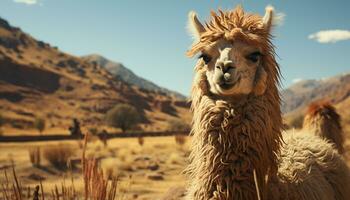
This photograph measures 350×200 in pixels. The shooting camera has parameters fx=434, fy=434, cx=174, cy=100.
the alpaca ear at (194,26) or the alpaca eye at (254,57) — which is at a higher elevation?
the alpaca ear at (194,26)

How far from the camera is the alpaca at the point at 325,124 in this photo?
28.0ft

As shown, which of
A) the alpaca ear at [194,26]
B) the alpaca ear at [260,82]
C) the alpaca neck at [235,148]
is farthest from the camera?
the alpaca ear at [194,26]

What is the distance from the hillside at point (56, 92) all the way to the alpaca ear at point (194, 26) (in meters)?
54.5

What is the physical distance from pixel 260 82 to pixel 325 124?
200 inches

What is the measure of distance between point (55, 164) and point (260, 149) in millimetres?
16619

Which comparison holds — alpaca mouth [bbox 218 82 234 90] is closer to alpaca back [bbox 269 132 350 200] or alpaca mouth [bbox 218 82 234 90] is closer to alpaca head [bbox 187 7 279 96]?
alpaca head [bbox 187 7 279 96]

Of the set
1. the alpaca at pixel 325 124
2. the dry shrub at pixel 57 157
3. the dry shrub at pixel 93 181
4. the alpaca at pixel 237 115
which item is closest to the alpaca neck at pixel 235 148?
the alpaca at pixel 237 115

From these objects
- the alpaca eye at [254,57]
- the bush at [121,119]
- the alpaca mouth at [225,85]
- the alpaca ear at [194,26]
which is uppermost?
the bush at [121,119]

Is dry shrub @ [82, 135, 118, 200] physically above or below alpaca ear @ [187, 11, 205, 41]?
below

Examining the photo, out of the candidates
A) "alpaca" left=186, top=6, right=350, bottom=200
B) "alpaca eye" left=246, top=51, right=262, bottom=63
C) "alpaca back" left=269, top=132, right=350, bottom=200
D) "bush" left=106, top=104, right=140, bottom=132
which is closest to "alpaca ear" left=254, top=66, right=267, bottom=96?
"alpaca" left=186, top=6, right=350, bottom=200

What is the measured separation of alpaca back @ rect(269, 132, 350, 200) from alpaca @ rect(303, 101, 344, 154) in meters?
2.51

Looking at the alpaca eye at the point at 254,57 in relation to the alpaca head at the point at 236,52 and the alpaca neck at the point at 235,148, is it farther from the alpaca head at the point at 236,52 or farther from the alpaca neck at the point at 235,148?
the alpaca neck at the point at 235,148

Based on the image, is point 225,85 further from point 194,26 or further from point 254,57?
point 194,26

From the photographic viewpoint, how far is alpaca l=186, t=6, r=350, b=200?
3846mm
